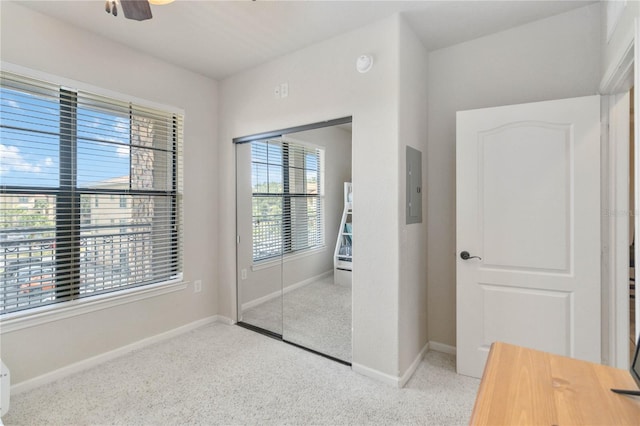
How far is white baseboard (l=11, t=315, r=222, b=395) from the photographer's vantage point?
2071 mm

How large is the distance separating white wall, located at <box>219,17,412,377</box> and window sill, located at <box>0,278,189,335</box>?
186cm

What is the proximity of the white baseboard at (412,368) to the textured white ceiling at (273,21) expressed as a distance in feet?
8.47

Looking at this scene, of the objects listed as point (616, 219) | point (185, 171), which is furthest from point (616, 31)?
point (185, 171)

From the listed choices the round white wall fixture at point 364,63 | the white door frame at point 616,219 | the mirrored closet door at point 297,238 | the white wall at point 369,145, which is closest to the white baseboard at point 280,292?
the mirrored closet door at point 297,238

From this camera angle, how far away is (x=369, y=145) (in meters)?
2.22

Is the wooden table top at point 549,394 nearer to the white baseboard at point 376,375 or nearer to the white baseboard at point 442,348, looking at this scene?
the white baseboard at point 376,375

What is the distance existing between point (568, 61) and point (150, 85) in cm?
338

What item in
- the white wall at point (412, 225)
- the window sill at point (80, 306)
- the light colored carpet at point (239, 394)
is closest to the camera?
the light colored carpet at point (239, 394)

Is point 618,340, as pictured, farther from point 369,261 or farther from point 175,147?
point 175,147

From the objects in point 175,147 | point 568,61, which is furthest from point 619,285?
point 175,147

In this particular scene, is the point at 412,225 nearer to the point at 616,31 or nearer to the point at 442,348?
the point at 442,348

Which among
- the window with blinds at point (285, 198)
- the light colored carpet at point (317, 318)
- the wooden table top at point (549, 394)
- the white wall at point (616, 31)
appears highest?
the white wall at point (616, 31)

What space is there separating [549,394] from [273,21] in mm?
2569

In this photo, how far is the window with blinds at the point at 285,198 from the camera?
2.76 m
